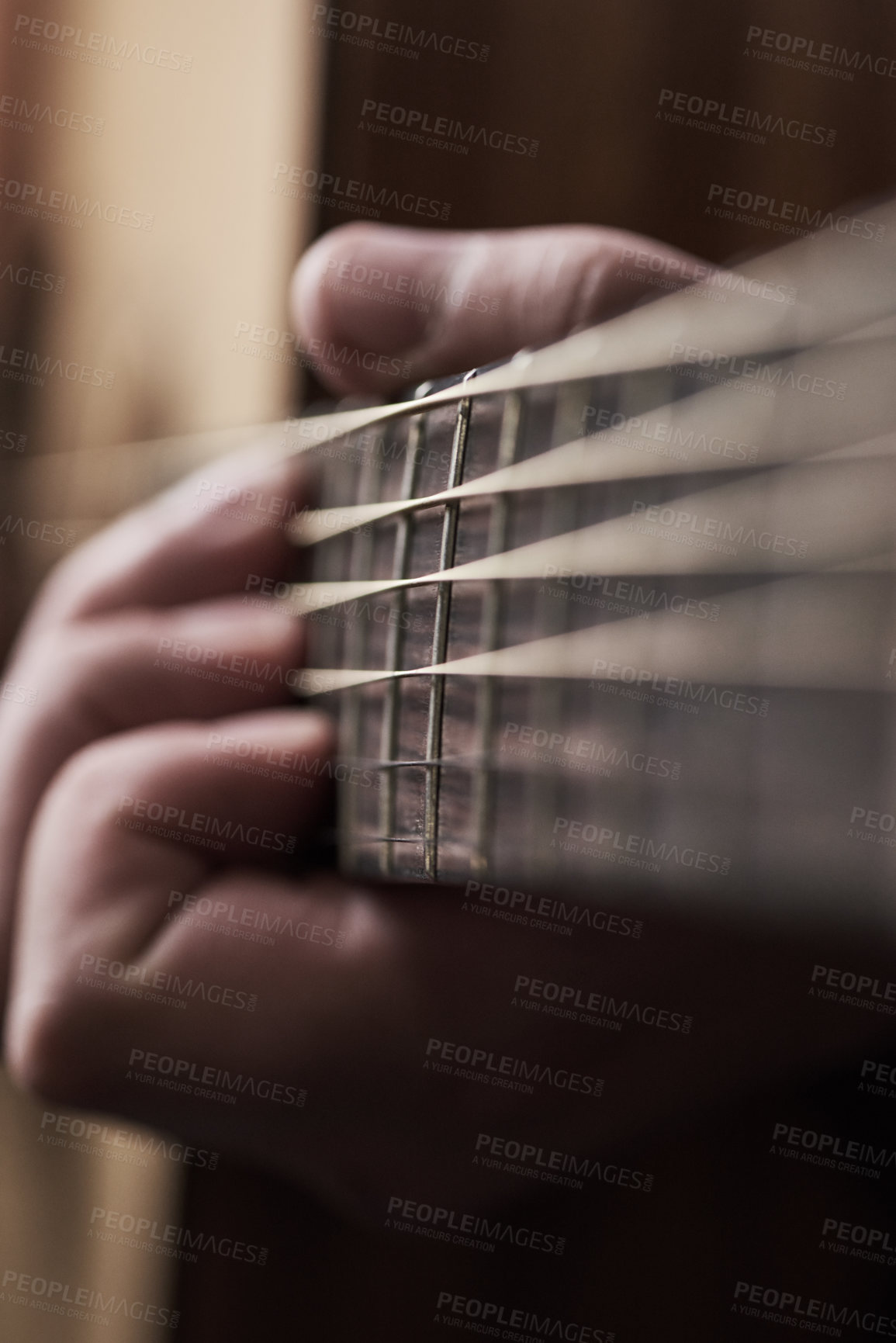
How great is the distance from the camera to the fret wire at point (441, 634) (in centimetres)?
22

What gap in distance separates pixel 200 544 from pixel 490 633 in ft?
0.76

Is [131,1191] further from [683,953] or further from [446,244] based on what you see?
[446,244]

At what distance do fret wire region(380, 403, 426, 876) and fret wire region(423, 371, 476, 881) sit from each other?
16 mm

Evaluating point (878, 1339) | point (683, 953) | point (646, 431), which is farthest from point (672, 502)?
point (878, 1339)

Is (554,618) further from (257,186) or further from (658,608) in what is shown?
(257,186)

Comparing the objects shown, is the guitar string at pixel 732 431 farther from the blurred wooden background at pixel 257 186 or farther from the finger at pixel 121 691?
the blurred wooden background at pixel 257 186

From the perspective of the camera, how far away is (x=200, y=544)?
16.0 inches

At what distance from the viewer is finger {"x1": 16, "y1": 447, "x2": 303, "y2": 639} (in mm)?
385

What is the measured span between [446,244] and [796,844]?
26 centimetres

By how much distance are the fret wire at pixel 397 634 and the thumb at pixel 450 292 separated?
0.09 m

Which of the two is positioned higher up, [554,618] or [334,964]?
[554,618]

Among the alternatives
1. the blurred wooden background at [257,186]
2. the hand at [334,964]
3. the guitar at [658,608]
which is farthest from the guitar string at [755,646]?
the blurred wooden background at [257,186]

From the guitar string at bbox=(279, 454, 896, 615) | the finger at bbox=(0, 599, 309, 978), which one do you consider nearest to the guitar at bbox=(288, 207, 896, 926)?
the guitar string at bbox=(279, 454, 896, 615)

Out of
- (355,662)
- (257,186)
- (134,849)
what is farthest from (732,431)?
(257,186)
